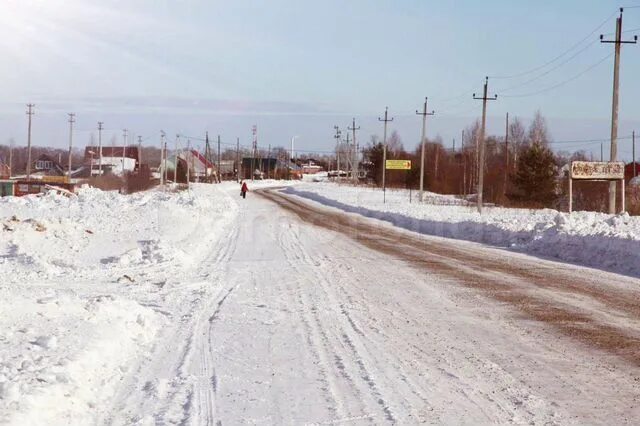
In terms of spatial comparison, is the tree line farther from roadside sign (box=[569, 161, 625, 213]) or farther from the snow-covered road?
the snow-covered road

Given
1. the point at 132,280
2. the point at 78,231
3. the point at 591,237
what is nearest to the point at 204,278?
the point at 132,280

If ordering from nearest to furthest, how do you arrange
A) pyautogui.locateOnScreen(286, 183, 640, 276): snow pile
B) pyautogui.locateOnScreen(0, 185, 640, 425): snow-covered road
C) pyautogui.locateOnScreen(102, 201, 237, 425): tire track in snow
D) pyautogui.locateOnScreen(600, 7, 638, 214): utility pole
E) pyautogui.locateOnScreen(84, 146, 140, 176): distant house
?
1. pyautogui.locateOnScreen(102, 201, 237, 425): tire track in snow
2. pyautogui.locateOnScreen(0, 185, 640, 425): snow-covered road
3. pyautogui.locateOnScreen(286, 183, 640, 276): snow pile
4. pyautogui.locateOnScreen(600, 7, 638, 214): utility pole
5. pyautogui.locateOnScreen(84, 146, 140, 176): distant house

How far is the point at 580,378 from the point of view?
269 inches

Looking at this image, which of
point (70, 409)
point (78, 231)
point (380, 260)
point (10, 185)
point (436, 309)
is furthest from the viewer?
point (10, 185)

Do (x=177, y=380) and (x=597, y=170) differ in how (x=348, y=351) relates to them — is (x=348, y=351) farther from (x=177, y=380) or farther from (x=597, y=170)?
(x=597, y=170)

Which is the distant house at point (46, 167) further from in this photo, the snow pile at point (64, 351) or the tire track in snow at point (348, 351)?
the snow pile at point (64, 351)

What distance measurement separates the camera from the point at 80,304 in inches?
361

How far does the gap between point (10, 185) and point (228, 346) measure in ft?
194

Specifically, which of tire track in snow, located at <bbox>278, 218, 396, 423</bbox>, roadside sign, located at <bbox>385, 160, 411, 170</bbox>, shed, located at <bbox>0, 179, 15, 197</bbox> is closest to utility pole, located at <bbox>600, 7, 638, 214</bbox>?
tire track in snow, located at <bbox>278, 218, 396, 423</bbox>

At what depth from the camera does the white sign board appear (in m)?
30.0

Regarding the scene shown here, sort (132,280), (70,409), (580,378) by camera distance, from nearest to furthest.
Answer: (70,409) < (580,378) < (132,280)

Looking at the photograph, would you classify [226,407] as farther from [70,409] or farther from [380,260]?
[380,260]

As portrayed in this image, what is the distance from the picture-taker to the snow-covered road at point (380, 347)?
19.1ft

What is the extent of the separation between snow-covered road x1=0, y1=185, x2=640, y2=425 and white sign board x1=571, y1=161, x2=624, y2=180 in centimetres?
1477
